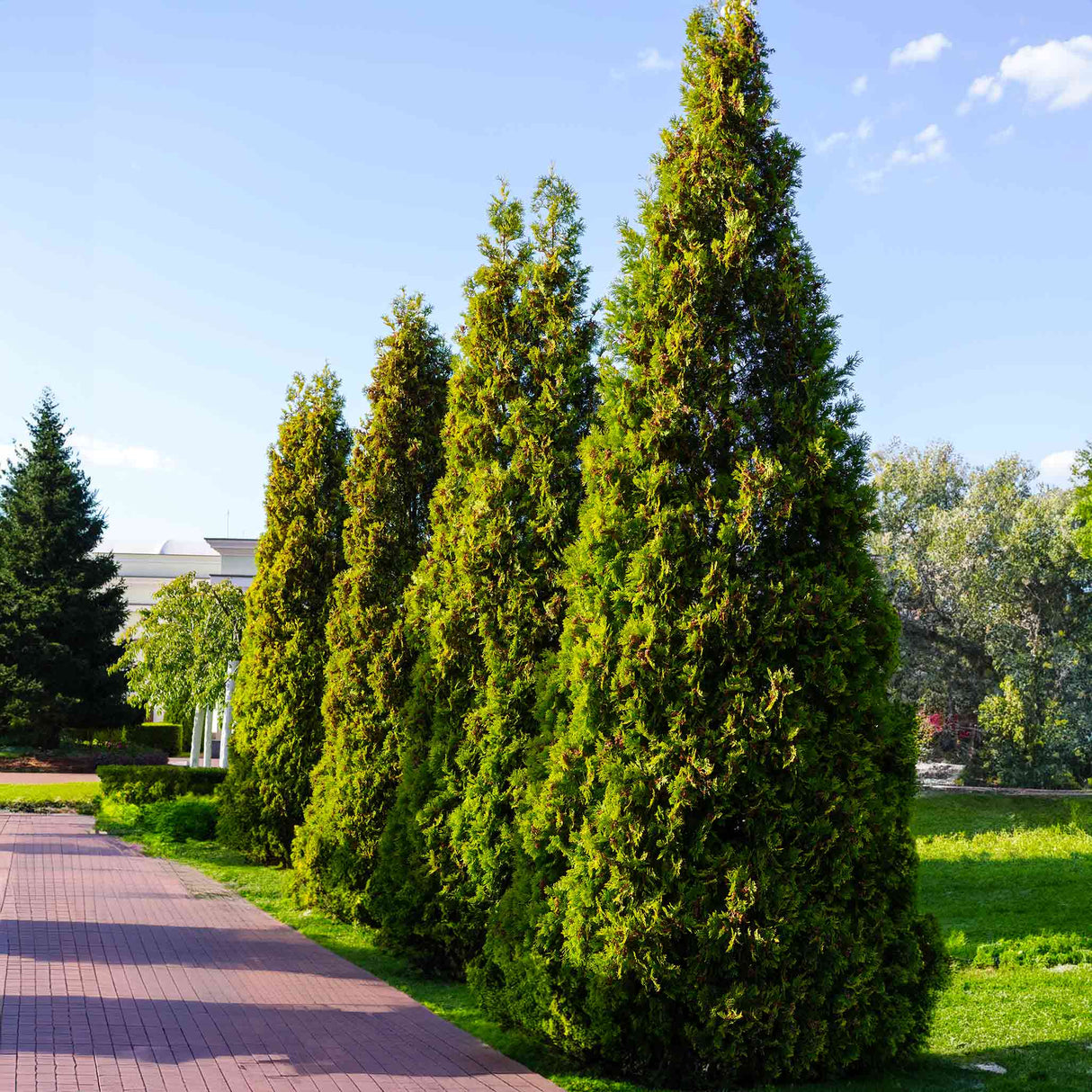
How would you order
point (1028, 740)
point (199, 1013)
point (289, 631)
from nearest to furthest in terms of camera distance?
1. point (199, 1013)
2. point (289, 631)
3. point (1028, 740)

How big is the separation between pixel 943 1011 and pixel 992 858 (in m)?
7.05

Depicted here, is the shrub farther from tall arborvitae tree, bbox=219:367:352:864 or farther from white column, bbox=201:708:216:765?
white column, bbox=201:708:216:765

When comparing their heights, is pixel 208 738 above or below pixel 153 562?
below

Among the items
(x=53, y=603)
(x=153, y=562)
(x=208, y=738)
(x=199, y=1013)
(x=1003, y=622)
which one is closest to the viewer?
(x=199, y=1013)

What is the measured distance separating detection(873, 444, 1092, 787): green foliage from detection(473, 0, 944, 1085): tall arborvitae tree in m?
16.5

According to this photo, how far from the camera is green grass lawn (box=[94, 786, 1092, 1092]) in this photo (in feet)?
19.1

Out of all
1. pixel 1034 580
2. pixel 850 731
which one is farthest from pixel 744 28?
pixel 1034 580

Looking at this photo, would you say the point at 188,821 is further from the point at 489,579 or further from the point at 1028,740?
the point at 1028,740

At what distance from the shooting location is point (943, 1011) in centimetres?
721

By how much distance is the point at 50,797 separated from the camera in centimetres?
2386

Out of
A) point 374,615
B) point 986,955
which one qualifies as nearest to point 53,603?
point 374,615

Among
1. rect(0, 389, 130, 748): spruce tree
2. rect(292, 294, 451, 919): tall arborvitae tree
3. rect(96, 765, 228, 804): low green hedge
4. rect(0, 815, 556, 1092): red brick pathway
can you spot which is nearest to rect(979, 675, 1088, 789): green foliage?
rect(292, 294, 451, 919): tall arborvitae tree

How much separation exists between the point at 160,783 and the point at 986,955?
668 inches

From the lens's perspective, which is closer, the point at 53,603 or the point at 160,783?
the point at 160,783
